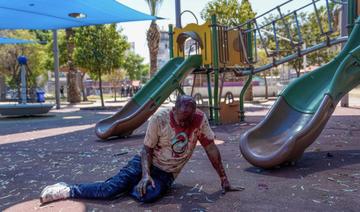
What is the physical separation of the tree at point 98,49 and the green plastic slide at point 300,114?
52.1 ft

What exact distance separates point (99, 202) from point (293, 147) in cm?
252

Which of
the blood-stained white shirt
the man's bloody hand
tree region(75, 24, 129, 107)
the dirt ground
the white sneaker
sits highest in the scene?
tree region(75, 24, 129, 107)

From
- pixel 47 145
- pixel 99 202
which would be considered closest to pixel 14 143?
pixel 47 145

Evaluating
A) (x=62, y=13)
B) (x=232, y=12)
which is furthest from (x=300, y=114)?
(x=232, y=12)

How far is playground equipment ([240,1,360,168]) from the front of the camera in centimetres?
511

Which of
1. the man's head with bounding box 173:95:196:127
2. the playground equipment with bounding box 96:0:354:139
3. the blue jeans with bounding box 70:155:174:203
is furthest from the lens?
the playground equipment with bounding box 96:0:354:139

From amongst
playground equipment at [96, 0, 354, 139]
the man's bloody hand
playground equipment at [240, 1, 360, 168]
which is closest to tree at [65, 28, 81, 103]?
playground equipment at [96, 0, 354, 139]

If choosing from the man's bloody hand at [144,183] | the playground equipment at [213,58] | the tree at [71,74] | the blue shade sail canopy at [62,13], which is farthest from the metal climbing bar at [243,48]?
the tree at [71,74]

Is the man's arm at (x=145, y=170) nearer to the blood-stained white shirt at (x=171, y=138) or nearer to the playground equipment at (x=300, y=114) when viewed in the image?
the blood-stained white shirt at (x=171, y=138)

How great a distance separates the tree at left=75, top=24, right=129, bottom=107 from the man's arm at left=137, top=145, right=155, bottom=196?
57.5 ft

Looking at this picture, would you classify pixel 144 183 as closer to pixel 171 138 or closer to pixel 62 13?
pixel 171 138

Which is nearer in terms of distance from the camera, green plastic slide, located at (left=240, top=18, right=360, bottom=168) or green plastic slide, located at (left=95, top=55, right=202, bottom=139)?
green plastic slide, located at (left=240, top=18, right=360, bottom=168)

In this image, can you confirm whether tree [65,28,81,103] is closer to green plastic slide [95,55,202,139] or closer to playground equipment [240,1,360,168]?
green plastic slide [95,55,202,139]

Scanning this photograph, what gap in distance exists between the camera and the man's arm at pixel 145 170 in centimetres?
387
